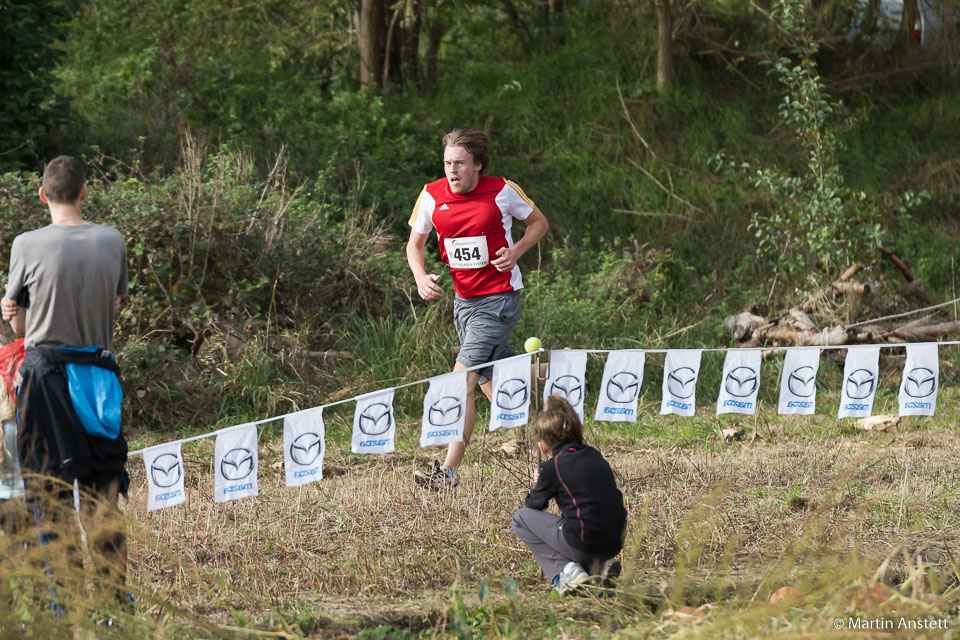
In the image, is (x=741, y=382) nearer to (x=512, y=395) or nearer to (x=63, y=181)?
(x=512, y=395)

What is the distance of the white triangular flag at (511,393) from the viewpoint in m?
5.48

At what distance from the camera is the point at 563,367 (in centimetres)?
556

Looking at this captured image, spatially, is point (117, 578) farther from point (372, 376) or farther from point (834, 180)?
point (834, 180)

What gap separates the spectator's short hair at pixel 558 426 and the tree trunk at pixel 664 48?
36.1 ft

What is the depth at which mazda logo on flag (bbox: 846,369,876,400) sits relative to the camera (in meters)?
5.86

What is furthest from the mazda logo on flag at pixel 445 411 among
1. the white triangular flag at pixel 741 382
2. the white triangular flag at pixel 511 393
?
the white triangular flag at pixel 741 382

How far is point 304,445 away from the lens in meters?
5.11

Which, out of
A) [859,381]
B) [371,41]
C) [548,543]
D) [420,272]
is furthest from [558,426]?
[371,41]

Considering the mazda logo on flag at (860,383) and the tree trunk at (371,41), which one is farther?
the tree trunk at (371,41)

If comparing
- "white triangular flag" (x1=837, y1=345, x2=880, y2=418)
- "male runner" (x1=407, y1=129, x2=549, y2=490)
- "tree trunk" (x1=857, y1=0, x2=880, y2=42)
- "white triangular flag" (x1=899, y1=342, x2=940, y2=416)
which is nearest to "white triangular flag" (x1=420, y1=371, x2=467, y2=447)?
"male runner" (x1=407, y1=129, x2=549, y2=490)

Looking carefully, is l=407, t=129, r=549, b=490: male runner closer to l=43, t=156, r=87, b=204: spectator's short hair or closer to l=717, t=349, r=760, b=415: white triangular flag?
l=717, t=349, r=760, b=415: white triangular flag

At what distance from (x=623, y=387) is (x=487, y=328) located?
82 cm

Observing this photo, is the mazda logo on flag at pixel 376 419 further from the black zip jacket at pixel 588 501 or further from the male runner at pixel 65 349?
the male runner at pixel 65 349

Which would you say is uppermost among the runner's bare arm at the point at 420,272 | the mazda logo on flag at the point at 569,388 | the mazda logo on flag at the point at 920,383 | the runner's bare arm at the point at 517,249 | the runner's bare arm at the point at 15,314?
the runner's bare arm at the point at 15,314
